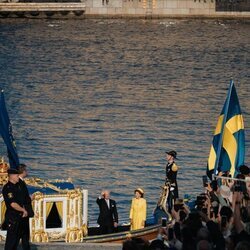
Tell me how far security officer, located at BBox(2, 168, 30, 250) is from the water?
1249 cm

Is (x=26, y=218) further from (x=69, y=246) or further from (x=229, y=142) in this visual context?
(x=229, y=142)

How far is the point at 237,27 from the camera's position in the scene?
123 meters

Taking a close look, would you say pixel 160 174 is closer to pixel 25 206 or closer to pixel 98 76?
pixel 25 206

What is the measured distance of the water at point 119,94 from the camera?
44750 millimetres

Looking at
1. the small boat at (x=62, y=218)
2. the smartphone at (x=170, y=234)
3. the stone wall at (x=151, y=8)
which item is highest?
the smartphone at (x=170, y=234)

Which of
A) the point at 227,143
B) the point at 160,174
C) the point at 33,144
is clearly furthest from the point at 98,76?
the point at 227,143

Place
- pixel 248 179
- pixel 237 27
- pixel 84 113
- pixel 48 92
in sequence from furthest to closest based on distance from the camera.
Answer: pixel 237 27
pixel 48 92
pixel 84 113
pixel 248 179

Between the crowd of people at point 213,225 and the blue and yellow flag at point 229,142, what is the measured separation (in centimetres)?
359

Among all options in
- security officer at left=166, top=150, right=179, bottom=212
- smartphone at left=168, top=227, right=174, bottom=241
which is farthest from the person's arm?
security officer at left=166, top=150, right=179, bottom=212

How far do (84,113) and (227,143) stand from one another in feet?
113

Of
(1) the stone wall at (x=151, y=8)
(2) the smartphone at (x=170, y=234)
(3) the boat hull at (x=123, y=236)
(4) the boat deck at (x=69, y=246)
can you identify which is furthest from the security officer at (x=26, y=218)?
(1) the stone wall at (x=151, y=8)

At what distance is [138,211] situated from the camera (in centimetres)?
2634

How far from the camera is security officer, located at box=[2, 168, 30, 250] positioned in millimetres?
20750

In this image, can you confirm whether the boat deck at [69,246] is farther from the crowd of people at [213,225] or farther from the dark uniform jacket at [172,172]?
the dark uniform jacket at [172,172]
